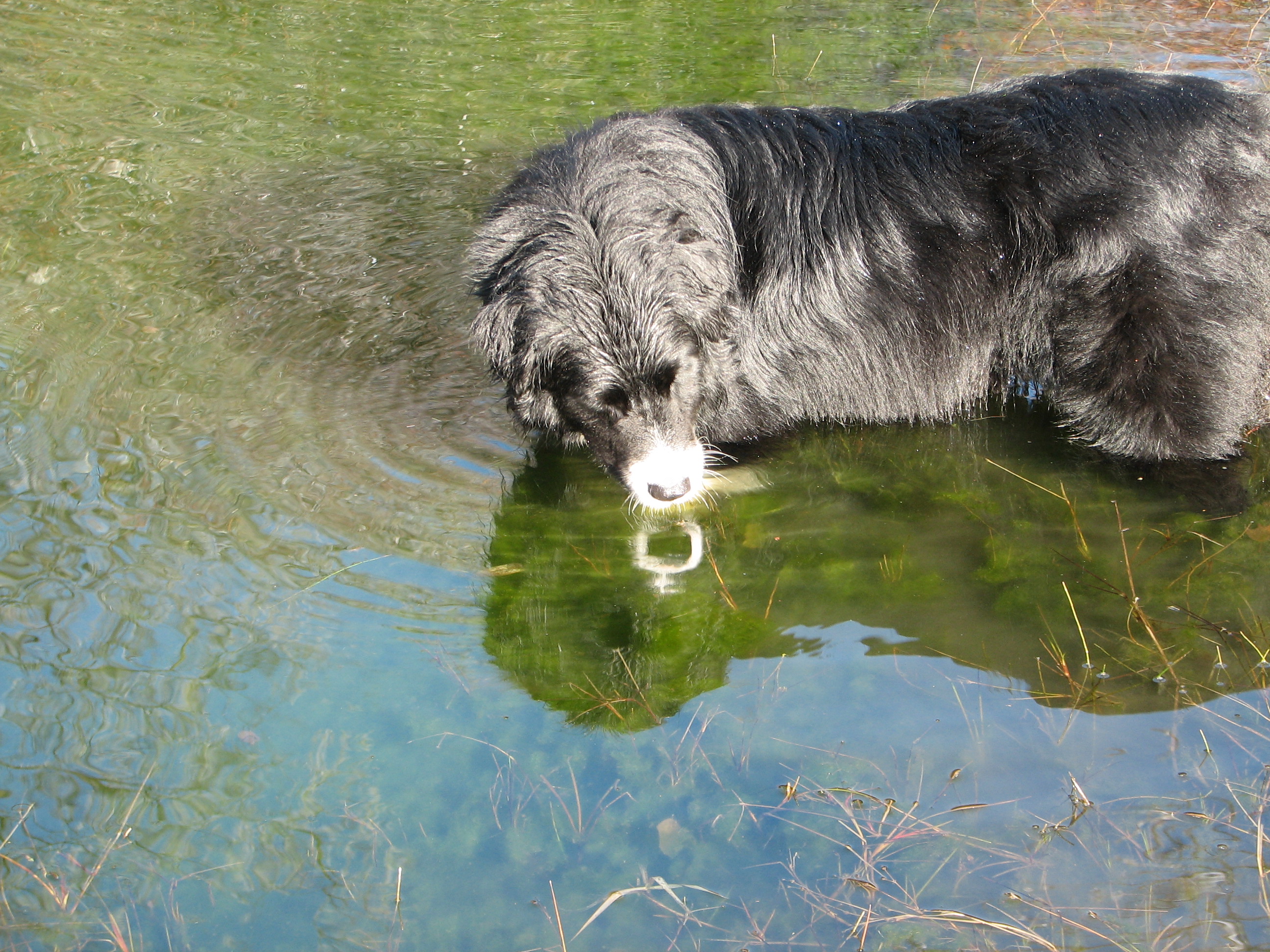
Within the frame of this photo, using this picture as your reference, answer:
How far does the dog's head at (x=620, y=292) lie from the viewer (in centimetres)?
412

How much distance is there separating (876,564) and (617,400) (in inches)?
50.2

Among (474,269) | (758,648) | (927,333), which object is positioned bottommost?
(758,648)

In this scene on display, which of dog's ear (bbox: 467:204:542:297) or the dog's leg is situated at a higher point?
dog's ear (bbox: 467:204:542:297)

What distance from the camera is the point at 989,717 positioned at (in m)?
3.35

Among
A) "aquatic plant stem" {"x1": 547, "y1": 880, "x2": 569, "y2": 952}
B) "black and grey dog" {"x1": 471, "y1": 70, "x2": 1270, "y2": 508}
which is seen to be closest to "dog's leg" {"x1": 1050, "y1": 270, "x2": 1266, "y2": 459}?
"black and grey dog" {"x1": 471, "y1": 70, "x2": 1270, "y2": 508}

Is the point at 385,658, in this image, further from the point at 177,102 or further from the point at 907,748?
the point at 177,102

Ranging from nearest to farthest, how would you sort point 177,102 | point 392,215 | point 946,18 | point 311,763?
1. point 311,763
2. point 392,215
3. point 177,102
4. point 946,18

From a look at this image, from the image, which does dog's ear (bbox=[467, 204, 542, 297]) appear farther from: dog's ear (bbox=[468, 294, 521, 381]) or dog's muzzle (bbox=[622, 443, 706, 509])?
dog's muzzle (bbox=[622, 443, 706, 509])

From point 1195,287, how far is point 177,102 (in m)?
7.89

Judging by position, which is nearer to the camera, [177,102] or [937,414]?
[937,414]

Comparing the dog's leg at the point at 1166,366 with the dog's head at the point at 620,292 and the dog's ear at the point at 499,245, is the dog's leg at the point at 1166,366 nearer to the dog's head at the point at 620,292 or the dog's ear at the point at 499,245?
the dog's head at the point at 620,292

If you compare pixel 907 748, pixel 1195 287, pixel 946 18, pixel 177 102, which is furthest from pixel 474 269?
pixel 946 18

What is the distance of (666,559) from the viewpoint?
4.32 metres

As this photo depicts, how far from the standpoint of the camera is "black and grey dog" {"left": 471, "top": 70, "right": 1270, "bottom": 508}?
4.20 meters
